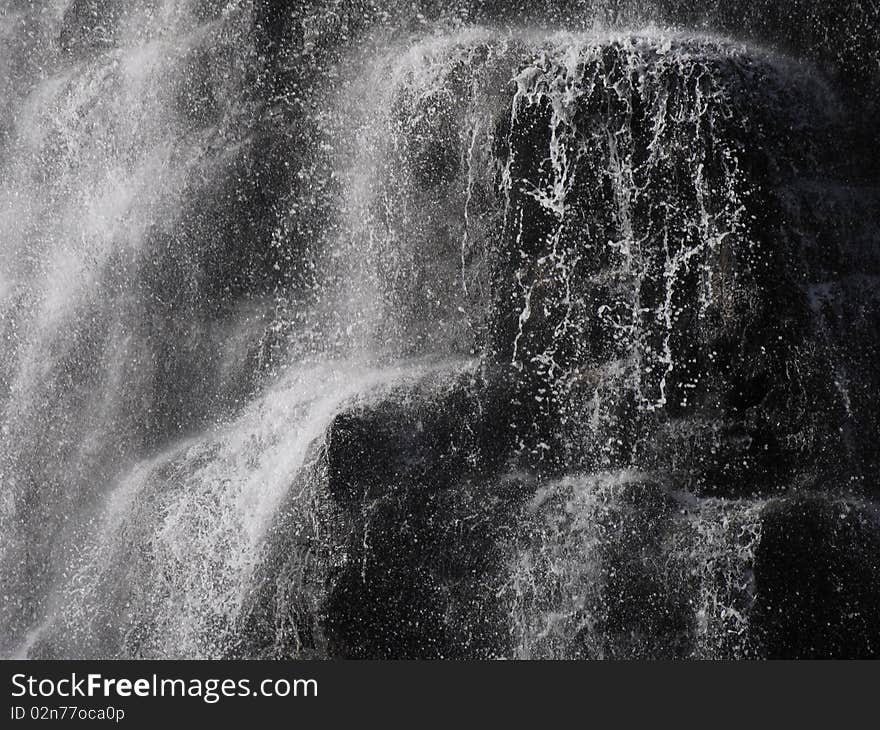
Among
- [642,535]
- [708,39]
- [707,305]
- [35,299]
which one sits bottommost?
[642,535]

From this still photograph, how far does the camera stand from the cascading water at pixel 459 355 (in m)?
6.29

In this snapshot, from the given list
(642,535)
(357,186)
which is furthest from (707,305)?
(357,186)

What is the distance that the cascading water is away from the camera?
20.6 feet

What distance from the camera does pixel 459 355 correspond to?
675 cm

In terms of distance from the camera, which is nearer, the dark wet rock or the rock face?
the dark wet rock

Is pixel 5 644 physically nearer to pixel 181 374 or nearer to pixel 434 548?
pixel 181 374

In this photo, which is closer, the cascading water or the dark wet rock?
the dark wet rock

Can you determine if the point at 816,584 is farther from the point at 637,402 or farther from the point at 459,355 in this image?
the point at 459,355

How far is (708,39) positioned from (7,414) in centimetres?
544

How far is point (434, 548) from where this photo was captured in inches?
252

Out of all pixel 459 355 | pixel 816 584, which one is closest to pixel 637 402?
pixel 459 355

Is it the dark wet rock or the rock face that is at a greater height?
the rock face

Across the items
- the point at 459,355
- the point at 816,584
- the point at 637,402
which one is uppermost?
the point at 459,355

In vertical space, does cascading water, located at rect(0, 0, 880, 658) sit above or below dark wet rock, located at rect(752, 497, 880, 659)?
above
